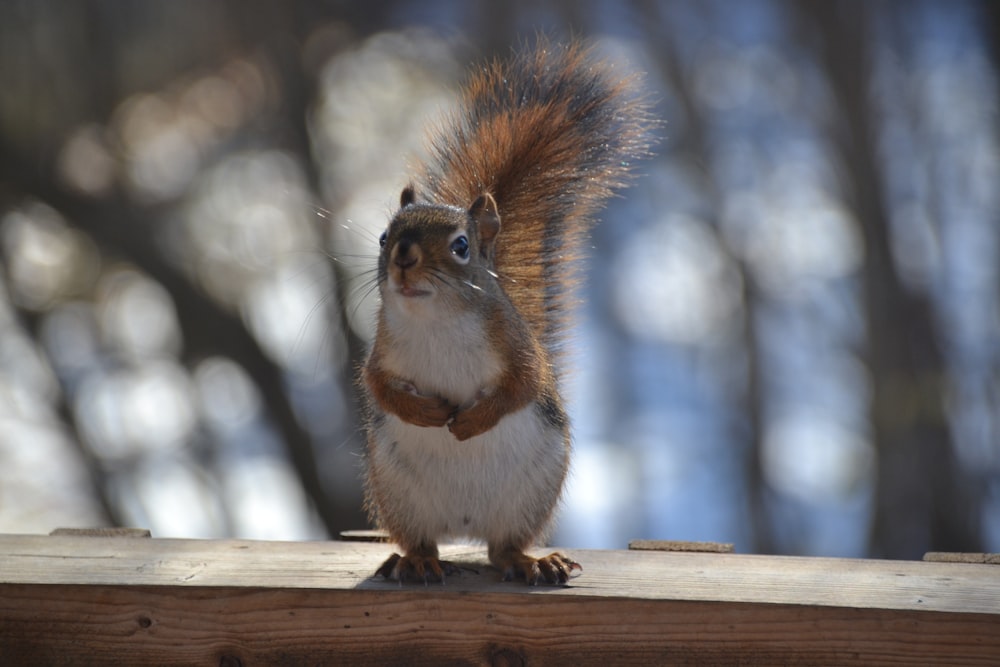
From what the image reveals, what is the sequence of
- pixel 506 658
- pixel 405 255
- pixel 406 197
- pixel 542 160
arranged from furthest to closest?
1. pixel 542 160
2. pixel 406 197
3. pixel 405 255
4. pixel 506 658

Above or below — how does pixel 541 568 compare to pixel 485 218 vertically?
below

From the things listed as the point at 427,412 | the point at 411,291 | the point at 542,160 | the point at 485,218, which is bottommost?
the point at 427,412

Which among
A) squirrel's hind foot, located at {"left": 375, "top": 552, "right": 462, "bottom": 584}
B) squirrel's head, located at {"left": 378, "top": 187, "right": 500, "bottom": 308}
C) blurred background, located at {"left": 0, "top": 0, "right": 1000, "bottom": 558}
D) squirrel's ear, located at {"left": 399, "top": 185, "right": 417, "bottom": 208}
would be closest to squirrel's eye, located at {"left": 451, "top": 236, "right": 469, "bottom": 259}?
squirrel's head, located at {"left": 378, "top": 187, "right": 500, "bottom": 308}

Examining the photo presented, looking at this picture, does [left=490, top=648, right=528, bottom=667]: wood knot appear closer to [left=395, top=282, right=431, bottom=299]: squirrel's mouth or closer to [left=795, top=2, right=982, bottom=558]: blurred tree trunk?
[left=395, top=282, right=431, bottom=299]: squirrel's mouth

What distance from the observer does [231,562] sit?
1.83 metres

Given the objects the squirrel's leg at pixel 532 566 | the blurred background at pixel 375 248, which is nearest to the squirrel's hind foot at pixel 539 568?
the squirrel's leg at pixel 532 566

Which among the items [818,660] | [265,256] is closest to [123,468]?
[265,256]

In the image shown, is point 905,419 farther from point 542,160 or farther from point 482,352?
point 482,352

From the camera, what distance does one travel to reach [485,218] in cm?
186

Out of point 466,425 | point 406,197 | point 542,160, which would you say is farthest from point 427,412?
point 542,160

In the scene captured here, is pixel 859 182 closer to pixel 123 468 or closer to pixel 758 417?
pixel 758 417

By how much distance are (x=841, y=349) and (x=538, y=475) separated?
2.63m

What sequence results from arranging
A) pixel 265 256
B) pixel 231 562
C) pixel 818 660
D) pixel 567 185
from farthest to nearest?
1. pixel 265 256
2. pixel 567 185
3. pixel 231 562
4. pixel 818 660

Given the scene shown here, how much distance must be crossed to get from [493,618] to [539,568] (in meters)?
0.15
